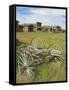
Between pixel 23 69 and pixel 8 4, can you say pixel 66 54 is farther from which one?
pixel 8 4

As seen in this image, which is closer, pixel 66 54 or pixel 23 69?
pixel 23 69

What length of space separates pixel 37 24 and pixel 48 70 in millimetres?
291

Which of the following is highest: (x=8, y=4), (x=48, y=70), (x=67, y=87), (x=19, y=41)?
(x=8, y=4)

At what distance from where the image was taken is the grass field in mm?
1693

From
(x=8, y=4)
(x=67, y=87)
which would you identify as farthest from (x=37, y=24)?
(x=67, y=87)

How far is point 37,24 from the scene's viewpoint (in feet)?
5.66

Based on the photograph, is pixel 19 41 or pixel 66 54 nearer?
pixel 19 41

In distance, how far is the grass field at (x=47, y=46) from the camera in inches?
66.7

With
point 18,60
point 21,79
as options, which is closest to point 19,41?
point 18,60

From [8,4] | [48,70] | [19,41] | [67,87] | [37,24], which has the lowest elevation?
[67,87]

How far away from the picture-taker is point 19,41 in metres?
1.68

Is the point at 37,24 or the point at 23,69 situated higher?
the point at 37,24

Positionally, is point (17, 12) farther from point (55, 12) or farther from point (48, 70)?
point (48, 70)

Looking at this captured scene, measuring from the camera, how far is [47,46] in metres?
1.75
